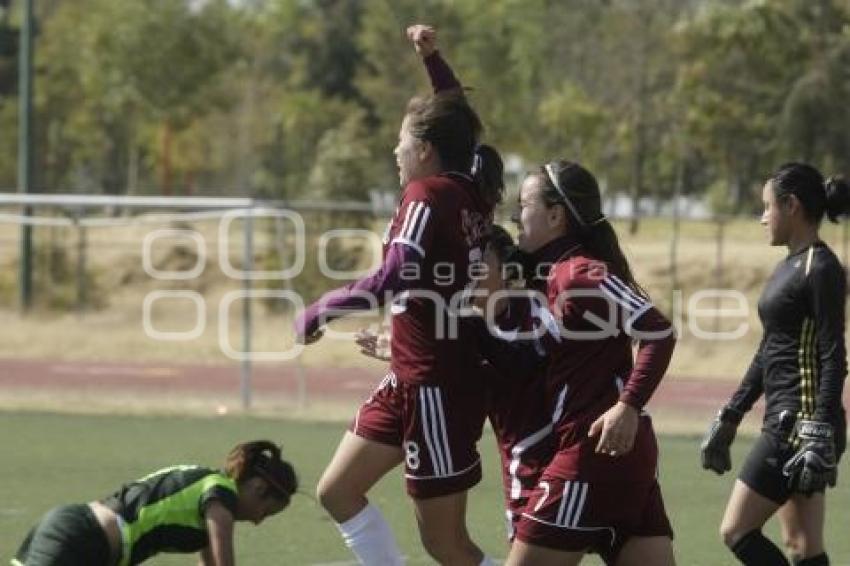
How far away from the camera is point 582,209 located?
20.2ft

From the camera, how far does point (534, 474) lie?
20.3ft

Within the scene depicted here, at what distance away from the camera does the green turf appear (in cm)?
974

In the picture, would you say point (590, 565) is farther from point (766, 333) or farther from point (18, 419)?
point (18, 419)

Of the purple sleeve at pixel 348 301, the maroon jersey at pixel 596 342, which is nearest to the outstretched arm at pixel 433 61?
the purple sleeve at pixel 348 301

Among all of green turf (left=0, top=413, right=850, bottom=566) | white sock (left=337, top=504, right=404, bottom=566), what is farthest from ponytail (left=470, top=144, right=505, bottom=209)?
green turf (left=0, top=413, right=850, bottom=566)

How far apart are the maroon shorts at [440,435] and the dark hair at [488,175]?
0.69 metres

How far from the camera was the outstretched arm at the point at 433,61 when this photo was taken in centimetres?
739

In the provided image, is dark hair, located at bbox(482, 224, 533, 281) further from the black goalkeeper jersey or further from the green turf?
the green turf

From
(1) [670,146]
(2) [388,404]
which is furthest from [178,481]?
(1) [670,146]

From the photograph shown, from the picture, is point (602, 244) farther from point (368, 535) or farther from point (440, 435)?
point (368, 535)

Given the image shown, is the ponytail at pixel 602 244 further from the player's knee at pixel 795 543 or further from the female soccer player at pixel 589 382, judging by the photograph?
the player's knee at pixel 795 543

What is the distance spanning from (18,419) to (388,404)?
1034 cm

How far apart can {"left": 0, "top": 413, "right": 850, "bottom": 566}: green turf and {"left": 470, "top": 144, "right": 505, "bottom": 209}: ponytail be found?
2.95m

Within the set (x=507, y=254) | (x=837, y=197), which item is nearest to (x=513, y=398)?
(x=507, y=254)
